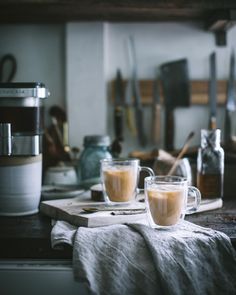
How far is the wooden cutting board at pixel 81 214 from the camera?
1.21 metres

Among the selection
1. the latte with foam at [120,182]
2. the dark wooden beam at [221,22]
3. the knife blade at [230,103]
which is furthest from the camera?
the knife blade at [230,103]

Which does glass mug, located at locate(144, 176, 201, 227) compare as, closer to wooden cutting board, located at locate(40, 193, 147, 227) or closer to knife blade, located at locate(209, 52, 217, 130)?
wooden cutting board, located at locate(40, 193, 147, 227)

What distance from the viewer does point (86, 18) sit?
94.9 inches

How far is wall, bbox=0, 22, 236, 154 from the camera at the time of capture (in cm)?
249

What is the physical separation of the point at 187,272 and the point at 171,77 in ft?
5.26

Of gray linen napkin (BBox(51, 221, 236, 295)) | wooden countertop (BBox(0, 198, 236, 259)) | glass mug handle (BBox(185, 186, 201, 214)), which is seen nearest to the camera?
gray linen napkin (BBox(51, 221, 236, 295))

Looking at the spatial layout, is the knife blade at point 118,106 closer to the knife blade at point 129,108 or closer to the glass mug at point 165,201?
the knife blade at point 129,108

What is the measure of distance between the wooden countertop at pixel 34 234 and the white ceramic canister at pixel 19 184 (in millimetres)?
33

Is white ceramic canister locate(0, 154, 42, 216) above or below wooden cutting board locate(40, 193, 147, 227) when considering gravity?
above

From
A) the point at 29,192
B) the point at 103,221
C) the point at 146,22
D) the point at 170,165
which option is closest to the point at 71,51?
the point at 146,22

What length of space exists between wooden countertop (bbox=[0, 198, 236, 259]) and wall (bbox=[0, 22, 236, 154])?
1.22m

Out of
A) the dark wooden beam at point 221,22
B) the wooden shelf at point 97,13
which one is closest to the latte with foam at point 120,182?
the wooden shelf at point 97,13

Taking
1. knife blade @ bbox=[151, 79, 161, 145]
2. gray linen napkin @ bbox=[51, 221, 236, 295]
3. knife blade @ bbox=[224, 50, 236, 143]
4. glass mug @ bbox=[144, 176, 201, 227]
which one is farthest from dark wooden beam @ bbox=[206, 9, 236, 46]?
gray linen napkin @ bbox=[51, 221, 236, 295]

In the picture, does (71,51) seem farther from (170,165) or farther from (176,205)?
(176,205)
